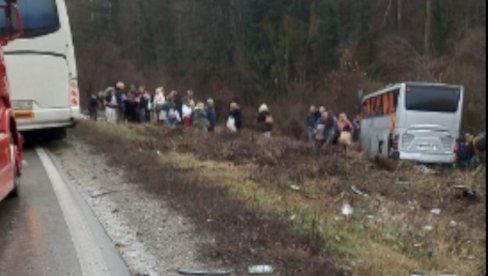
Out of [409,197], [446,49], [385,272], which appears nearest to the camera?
[385,272]

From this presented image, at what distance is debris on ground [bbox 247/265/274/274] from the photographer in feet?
19.1

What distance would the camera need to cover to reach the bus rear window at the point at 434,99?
24578 mm

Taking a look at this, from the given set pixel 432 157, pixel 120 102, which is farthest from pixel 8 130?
pixel 432 157

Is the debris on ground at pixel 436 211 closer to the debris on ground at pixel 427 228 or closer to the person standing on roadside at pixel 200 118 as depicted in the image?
the debris on ground at pixel 427 228

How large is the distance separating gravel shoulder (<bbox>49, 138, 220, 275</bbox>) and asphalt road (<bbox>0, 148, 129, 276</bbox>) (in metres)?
0.14

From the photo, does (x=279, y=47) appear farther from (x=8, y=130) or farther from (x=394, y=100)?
(x=8, y=130)

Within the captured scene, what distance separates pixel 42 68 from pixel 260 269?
369 inches

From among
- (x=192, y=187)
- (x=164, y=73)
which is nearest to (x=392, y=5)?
(x=164, y=73)

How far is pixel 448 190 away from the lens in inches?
494

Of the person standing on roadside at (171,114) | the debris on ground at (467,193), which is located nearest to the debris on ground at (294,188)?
the debris on ground at (467,193)

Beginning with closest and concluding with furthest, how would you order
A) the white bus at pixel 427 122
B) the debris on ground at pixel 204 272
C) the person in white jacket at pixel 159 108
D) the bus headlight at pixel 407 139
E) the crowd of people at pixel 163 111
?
the debris on ground at pixel 204 272
the crowd of people at pixel 163 111
the person in white jacket at pixel 159 108
the white bus at pixel 427 122
the bus headlight at pixel 407 139

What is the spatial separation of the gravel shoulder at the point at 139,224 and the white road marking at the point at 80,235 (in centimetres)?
20

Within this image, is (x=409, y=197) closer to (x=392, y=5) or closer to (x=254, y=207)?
(x=254, y=207)

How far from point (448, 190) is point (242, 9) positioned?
185ft
